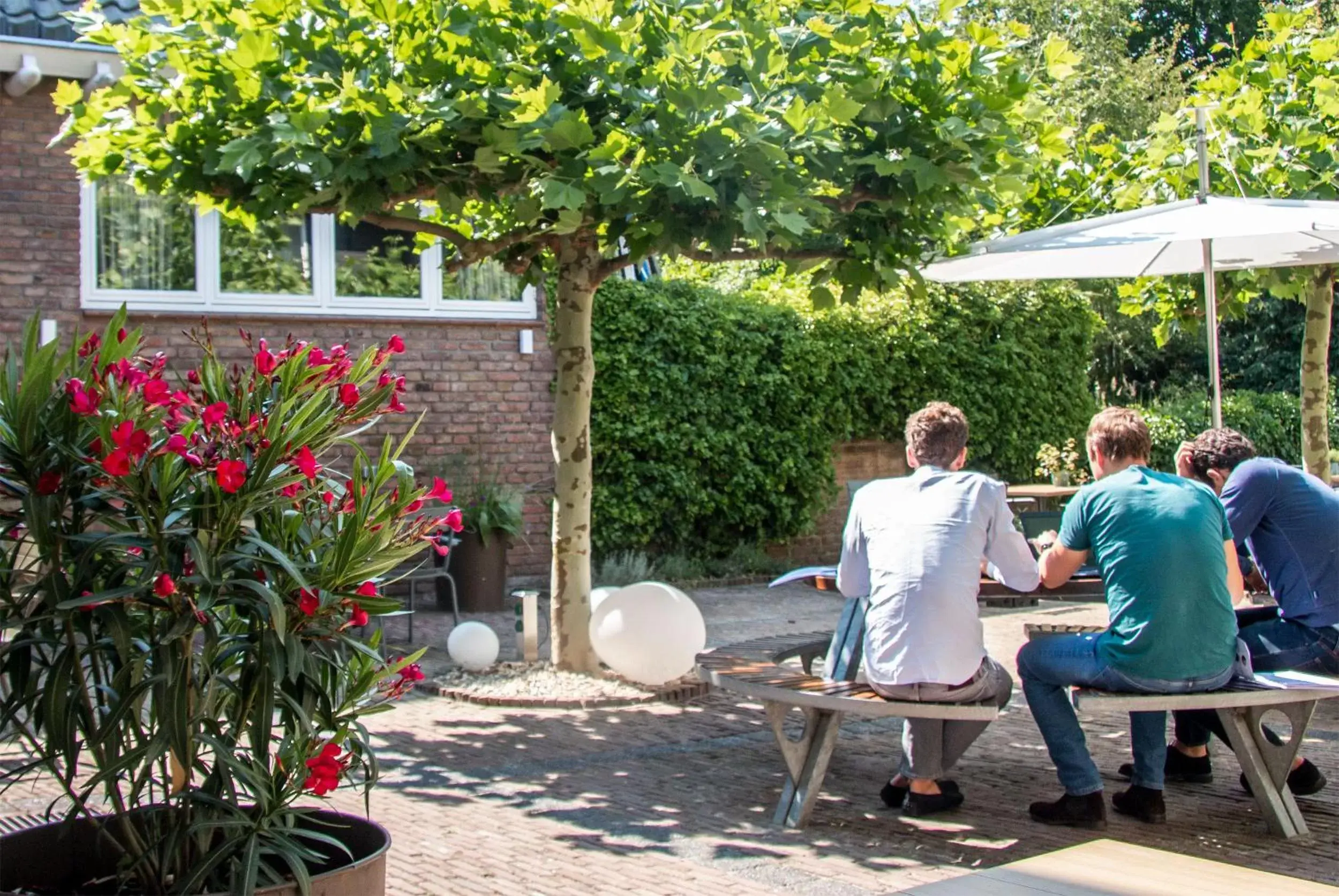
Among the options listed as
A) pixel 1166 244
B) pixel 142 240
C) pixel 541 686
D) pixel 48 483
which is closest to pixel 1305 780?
pixel 1166 244

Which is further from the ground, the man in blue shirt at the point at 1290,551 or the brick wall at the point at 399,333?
the brick wall at the point at 399,333

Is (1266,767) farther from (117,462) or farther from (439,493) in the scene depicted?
(117,462)

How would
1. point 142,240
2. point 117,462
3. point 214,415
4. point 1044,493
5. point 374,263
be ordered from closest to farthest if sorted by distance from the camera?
point 117,462 < point 214,415 < point 142,240 < point 374,263 < point 1044,493

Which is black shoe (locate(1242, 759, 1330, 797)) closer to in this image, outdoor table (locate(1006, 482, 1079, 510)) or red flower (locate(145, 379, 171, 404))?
red flower (locate(145, 379, 171, 404))

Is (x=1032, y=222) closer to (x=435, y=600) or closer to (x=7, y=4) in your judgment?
(x=435, y=600)

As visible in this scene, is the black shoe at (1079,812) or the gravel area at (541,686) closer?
the black shoe at (1079,812)

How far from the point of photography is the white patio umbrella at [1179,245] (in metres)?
6.72

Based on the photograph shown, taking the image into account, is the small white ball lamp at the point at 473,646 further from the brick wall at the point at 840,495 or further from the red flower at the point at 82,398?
the brick wall at the point at 840,495

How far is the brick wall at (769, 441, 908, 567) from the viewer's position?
14.7m

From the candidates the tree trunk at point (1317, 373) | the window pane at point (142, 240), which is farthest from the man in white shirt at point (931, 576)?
the window pane at point (142, 240)

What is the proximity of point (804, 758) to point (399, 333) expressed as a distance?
25.0ft

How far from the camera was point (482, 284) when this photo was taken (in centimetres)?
1292

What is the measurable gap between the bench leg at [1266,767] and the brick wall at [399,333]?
24.3 feet

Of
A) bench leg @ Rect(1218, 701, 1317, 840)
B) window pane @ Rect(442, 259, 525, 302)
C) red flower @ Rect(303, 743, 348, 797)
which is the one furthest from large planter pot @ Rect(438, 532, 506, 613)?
red flower @ Rect(303, 743, 348, 797)
